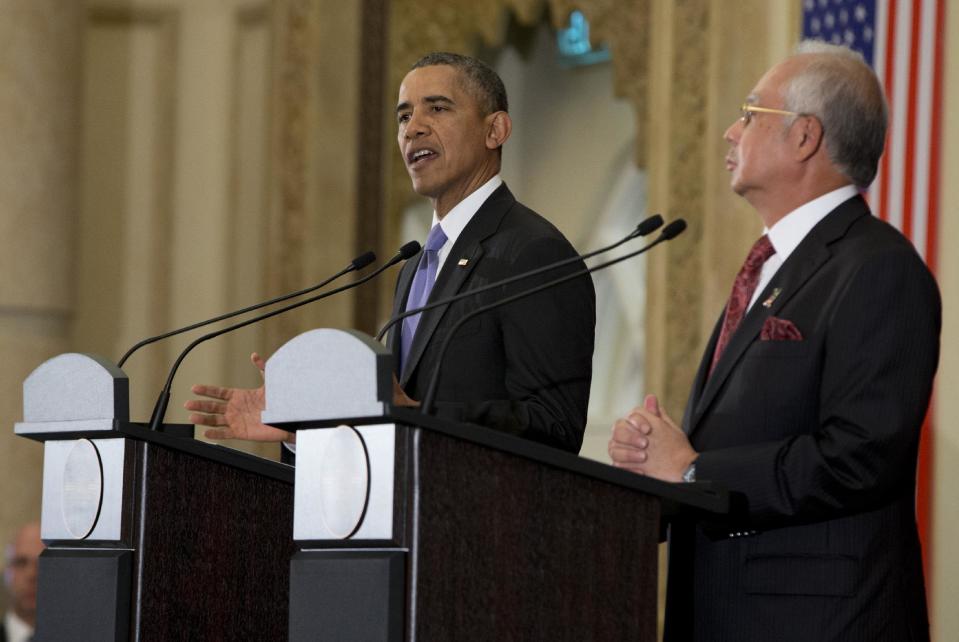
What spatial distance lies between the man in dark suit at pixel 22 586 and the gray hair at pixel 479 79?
2.67 m

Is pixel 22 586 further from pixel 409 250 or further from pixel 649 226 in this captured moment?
pixel 649 226

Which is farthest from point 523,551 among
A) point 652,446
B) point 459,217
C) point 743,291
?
point 459,217

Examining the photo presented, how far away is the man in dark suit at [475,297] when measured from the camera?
2.69 meters

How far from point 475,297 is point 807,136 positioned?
0.69 metres

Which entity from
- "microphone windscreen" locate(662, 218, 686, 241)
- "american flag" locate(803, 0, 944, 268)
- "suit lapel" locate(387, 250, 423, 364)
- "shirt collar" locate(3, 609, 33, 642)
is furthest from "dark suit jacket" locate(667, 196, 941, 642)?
"shirt collar" locate(3, 609, 33, 642)

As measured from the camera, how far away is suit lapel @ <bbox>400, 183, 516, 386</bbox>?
278 cm

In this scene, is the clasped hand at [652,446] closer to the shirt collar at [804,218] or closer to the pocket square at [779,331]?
the pocket square at [779,331]

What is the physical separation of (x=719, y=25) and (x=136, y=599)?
410 centimetres

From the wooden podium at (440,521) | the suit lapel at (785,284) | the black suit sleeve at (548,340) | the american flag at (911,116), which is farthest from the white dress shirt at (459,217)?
the american flag at (911,116)

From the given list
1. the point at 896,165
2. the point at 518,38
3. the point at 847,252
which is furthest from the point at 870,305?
the point at 518,38

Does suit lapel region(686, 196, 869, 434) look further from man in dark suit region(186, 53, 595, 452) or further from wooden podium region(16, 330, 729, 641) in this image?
wooden podium region(16, 330, 729, 641)

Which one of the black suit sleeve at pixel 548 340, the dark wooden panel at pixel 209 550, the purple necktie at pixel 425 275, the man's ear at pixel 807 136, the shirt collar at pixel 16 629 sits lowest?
the shirt collar at pixel 16 629

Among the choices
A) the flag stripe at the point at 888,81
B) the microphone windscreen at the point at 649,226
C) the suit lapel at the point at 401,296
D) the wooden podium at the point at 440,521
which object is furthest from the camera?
the flag stripe at the point at 888,81

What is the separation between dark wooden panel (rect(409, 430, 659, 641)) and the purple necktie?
1114mm
